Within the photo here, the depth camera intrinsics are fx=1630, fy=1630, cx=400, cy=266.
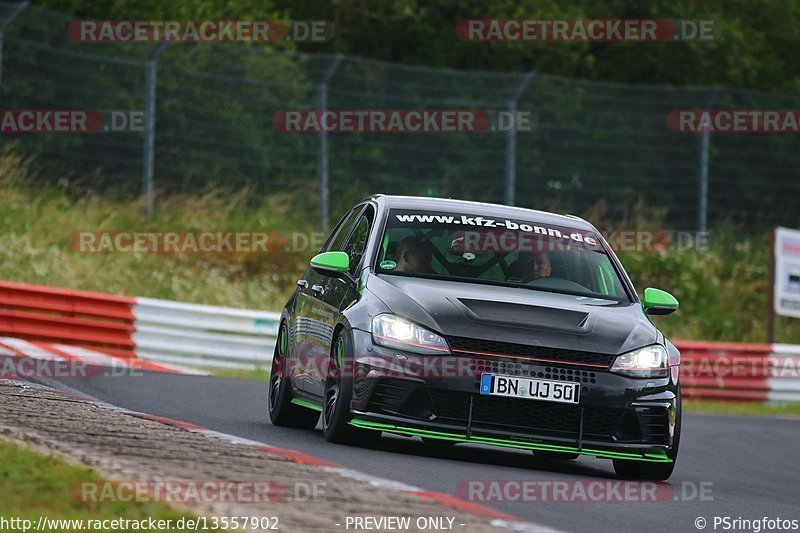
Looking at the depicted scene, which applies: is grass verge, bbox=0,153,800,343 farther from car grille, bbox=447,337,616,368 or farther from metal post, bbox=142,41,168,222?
car grille, bbox=447,337,616,368

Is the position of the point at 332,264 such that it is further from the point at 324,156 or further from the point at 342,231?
the point at 324,156

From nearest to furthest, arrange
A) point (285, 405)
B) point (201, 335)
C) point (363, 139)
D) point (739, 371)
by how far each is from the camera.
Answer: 1. point (285, 405)
2. point (201, 335)
3. point (739, 371)
4. point (363, 139)

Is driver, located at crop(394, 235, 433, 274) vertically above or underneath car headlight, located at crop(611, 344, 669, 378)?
above

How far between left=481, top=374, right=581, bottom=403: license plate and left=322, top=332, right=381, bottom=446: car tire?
0.79 m

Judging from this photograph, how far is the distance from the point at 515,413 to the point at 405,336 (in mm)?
731

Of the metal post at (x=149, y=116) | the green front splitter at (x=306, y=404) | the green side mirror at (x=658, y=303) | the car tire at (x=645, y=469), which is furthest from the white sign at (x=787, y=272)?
the car tire at (x=645, y=469)

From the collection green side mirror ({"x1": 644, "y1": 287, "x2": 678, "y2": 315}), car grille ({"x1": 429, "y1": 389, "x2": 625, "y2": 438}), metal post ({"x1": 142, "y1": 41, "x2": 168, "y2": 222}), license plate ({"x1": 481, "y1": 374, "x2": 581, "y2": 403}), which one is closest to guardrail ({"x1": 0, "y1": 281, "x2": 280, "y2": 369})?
metal post ({"x1": 142, "y1": 41, "x2": 168, "y2": 222})

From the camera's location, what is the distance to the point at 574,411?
8.94 m

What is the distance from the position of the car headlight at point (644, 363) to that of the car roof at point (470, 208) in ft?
5.12

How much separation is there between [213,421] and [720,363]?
11.3 m

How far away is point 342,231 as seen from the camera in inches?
448

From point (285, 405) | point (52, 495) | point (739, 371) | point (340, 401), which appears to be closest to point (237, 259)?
point (739, 371)

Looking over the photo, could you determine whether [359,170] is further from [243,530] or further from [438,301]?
[243,530]

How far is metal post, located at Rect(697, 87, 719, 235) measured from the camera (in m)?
24.5
